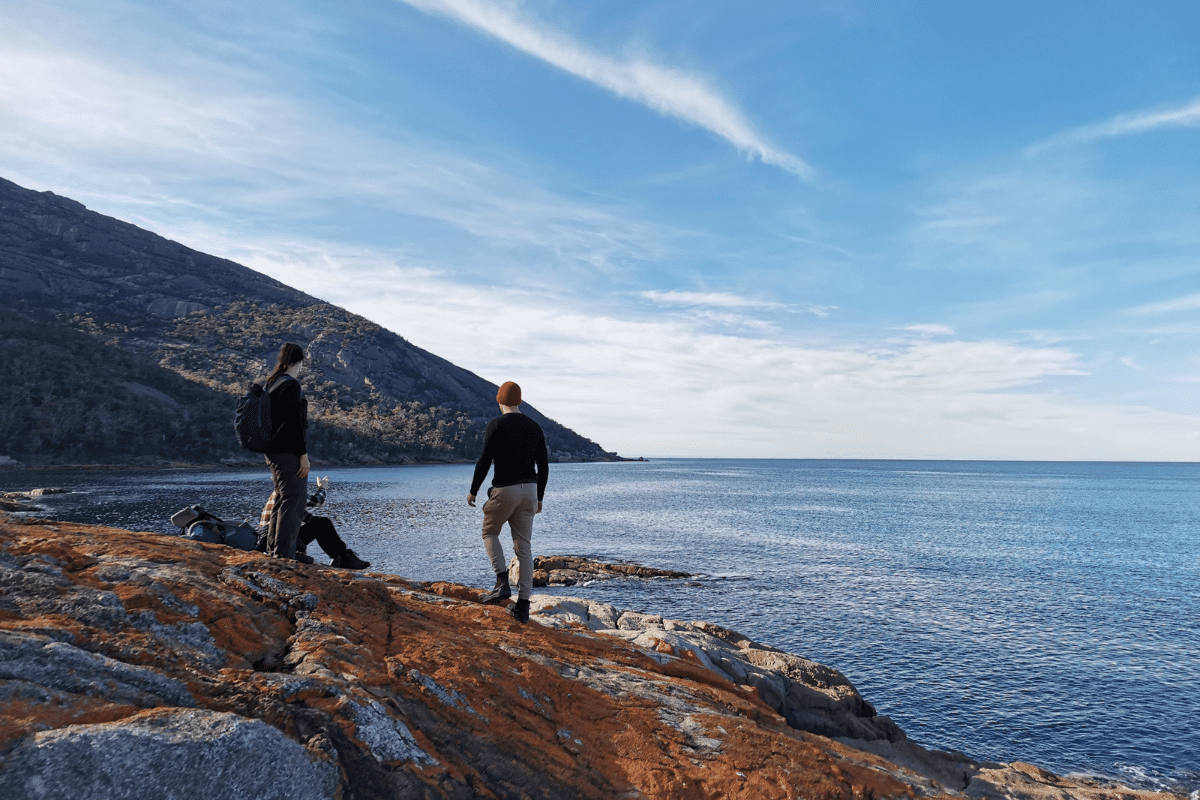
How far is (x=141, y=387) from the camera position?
126m

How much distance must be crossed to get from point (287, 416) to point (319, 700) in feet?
13.8

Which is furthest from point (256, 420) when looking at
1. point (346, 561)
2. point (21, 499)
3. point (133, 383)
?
point (133, 383)

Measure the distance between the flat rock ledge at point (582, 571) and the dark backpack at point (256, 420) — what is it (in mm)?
26562

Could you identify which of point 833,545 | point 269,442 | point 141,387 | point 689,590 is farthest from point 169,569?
point 141,387

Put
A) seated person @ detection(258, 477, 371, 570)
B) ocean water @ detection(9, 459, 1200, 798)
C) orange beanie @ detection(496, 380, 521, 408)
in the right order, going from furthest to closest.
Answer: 1. ocean water @ detection(9, 459, 1200, 798)
2. seated person @ detection(258, 477, 371, 570)
3. orange beanie @ detection(496, 380, 521, 408)

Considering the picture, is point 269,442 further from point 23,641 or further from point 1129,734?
point 1129,734

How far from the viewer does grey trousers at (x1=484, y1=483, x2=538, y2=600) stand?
9000 mm

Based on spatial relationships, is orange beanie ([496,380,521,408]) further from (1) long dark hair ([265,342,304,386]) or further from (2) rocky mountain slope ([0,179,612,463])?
(2) rocky mountain slope ([0,179,612,463])

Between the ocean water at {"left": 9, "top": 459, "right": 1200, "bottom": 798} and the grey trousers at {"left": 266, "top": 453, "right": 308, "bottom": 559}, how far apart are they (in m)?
16.2

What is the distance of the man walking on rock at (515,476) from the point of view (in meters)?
8.99

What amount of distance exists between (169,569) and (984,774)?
52.9 feet

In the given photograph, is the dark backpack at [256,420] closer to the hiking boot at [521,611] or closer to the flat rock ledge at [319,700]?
the flat rock ledge at [319,700]

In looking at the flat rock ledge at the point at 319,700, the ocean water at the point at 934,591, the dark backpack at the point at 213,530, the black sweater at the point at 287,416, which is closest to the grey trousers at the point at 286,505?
the black sweater at the point at 287,416

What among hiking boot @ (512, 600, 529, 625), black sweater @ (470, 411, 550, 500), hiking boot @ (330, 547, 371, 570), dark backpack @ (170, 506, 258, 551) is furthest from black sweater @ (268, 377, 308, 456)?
hiking boot @ (512, 600, 529, 625)
